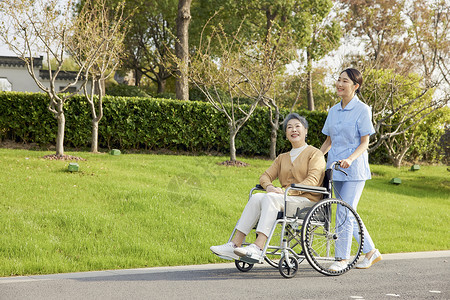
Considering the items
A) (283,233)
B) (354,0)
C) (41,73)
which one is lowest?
(283,233)

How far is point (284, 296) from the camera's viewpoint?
12.3 ft

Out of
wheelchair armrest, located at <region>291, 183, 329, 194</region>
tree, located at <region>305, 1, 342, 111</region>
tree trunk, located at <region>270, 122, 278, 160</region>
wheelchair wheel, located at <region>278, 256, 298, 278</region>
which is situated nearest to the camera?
wheelchair armrest, located at <region>291, 183, 329, 194</region>

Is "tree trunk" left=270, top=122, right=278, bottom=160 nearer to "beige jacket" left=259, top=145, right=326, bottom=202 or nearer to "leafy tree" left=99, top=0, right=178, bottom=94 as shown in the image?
"beige jacket" left=259, top=145, right=326, bottom=202

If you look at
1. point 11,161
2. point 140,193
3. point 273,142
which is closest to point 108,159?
point 11,161

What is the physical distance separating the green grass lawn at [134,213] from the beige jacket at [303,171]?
1412 millimetres

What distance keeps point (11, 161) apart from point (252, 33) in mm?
14019

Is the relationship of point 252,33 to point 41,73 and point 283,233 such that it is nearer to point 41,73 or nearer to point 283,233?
point 41,73

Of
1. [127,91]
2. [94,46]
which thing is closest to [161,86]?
[127,91]

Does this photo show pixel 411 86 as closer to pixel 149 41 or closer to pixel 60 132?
pixel 60 132

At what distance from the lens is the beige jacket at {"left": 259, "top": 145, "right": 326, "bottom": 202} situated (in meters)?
4.41

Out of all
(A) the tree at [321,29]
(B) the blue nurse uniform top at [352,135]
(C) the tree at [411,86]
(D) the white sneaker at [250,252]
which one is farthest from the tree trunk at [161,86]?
(D) the white sneaker at [250,252]

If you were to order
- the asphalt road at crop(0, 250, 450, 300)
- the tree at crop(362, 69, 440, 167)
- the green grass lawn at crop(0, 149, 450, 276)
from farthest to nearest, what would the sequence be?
the tree at crop(362, 69, 440, 167) < the green grass lawn at crop(0, 149, 450, 276) < the asphalt road at crop(0, 250, 450, 300)

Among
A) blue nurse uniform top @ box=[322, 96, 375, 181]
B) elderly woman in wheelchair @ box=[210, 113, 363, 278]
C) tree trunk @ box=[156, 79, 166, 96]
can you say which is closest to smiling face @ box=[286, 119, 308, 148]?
elderly woman in wheelchair @ box=[210, 113, 363, 278]

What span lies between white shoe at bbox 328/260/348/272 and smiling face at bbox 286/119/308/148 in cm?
114
